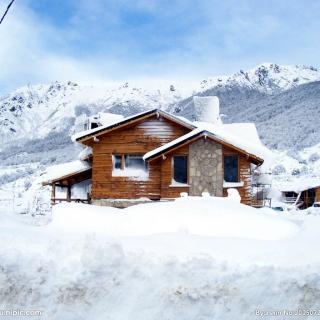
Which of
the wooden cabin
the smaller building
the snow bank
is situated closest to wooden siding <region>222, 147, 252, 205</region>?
the wooden cabin

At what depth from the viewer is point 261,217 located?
7.76m

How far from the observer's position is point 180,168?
20.6 metres

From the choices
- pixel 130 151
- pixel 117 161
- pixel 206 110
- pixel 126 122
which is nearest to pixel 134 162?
pixel 130 151

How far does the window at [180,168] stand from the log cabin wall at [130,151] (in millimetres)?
866

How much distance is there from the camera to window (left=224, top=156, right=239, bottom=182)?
20.4m

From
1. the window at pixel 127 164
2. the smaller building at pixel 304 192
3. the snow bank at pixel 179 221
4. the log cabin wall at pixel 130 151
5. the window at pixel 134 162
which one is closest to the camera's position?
the snow bank at pixel 179 221

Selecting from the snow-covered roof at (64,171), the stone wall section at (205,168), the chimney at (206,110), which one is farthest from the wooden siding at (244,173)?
the snow-covered roof at (64,171)

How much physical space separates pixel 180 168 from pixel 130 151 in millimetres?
2613

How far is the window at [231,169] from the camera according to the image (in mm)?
20438

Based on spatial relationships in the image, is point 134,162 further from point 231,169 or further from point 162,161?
point 231,169

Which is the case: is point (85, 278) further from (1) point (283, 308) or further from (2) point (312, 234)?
(2) point (312, 234)

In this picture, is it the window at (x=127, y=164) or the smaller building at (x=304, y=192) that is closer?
the window at (x=127, y=164)

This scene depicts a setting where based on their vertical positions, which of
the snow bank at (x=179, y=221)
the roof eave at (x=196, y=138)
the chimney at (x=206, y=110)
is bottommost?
the snow bank at (x=179, y=221)

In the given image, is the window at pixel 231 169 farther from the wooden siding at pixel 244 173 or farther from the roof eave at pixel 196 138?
the roof eave at pixel 196 138
